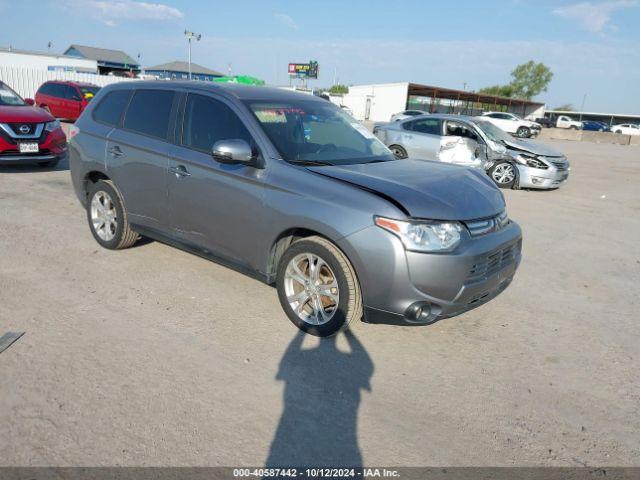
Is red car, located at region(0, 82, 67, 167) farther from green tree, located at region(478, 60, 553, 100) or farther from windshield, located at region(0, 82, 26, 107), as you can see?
green tree, located at region(478, 60, 553, 100)

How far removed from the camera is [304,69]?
68062mm

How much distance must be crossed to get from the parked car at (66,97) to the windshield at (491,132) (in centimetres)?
1479

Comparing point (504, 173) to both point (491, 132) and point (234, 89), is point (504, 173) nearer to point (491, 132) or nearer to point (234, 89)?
point (491, 132)

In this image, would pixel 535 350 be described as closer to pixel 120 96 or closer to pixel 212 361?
pixel 212 361

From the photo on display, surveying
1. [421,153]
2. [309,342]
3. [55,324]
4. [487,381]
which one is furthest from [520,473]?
[421,153]

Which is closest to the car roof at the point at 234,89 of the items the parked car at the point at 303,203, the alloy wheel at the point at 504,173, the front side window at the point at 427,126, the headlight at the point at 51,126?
the parked car at the point at 303,203

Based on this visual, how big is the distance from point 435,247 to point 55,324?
2927 millimetres

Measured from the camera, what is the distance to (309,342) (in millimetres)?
3641

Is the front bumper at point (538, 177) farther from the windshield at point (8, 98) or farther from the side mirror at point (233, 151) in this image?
the windshield at point (8, 98)

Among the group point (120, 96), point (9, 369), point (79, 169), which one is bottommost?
point (9, 369)

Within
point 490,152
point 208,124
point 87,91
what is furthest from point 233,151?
point 87,91

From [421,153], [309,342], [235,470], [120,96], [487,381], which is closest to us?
[235,470]

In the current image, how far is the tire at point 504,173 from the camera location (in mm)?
11195

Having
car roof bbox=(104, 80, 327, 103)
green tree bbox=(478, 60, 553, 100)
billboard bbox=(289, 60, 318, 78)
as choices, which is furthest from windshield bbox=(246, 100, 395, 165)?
green tree bbox=(478, 60, 553, 100)
